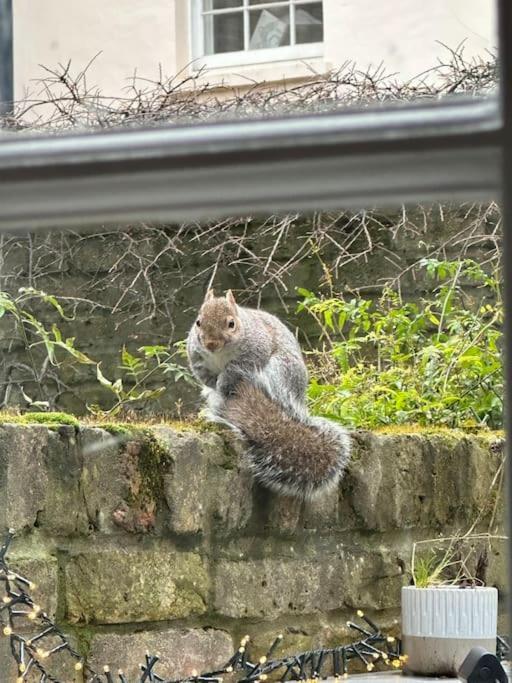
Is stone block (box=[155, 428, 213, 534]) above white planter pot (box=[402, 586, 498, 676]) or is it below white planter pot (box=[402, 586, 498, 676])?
above

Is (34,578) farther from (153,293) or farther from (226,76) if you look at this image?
(226,76)

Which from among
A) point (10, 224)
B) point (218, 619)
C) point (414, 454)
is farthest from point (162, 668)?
point (10, 224)

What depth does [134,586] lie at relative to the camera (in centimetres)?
209

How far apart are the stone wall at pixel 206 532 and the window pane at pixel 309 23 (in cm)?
128

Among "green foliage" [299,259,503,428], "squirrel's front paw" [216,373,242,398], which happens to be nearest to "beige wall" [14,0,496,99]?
"green foliage" [299,259,503,428]

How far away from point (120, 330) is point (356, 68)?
88 centimetres

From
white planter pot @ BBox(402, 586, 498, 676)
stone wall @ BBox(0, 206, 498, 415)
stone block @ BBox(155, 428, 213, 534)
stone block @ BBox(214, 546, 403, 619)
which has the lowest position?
white planter pot @ BBox(402, 586, 498, 676)

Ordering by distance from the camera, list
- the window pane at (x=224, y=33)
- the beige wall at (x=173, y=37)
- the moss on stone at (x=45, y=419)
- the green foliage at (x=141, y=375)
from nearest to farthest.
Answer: the moss on stone at (x=45, y=419)
the green foliage at (x=141, y=375)
the beige wall at (x=173, y=37)
the window pane at (x=224, y=33)

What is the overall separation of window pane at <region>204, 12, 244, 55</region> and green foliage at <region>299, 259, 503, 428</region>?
2.94 ft

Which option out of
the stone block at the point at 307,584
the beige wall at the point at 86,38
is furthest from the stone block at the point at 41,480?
the beige wall at the point at 86,38

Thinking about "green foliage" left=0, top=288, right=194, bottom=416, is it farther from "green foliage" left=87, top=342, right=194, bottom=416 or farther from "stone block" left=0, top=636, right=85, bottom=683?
"stone block" left=0, top=636, right=85, bottom=683

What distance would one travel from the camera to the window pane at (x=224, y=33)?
3.37 metres

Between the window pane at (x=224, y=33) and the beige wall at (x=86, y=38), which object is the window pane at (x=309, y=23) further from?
the beige wall at (x=86, y=38)

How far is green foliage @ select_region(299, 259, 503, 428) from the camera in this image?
8.93 feet
